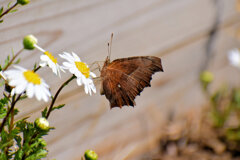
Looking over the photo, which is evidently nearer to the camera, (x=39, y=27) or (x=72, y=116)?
(x=39, y=27)

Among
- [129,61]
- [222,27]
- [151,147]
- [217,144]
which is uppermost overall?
[129,61]

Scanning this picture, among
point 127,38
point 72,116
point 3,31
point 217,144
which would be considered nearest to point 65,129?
point 72,116

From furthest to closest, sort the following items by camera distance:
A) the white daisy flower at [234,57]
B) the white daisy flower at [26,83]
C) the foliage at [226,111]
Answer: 1. the white daisy flower at [234,57]
2. the foliage at [226,111]
3. the white daisy flower at [26,83]

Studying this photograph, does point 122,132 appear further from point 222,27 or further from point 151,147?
point 222,27

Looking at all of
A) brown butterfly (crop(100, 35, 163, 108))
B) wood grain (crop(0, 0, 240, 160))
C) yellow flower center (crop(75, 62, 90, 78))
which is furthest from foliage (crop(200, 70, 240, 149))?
yellow flower center (crop(75, 62, 90, 78))

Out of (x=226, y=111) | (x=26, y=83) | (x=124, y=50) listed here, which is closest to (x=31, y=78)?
(x=26, y=83)

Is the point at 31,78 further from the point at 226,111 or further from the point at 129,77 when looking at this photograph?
the point at 226,111

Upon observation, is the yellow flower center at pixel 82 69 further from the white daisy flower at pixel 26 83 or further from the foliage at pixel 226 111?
the foliage at pixel 226 111

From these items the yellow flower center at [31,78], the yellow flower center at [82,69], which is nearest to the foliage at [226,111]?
the yellow flower center at [82,69]
